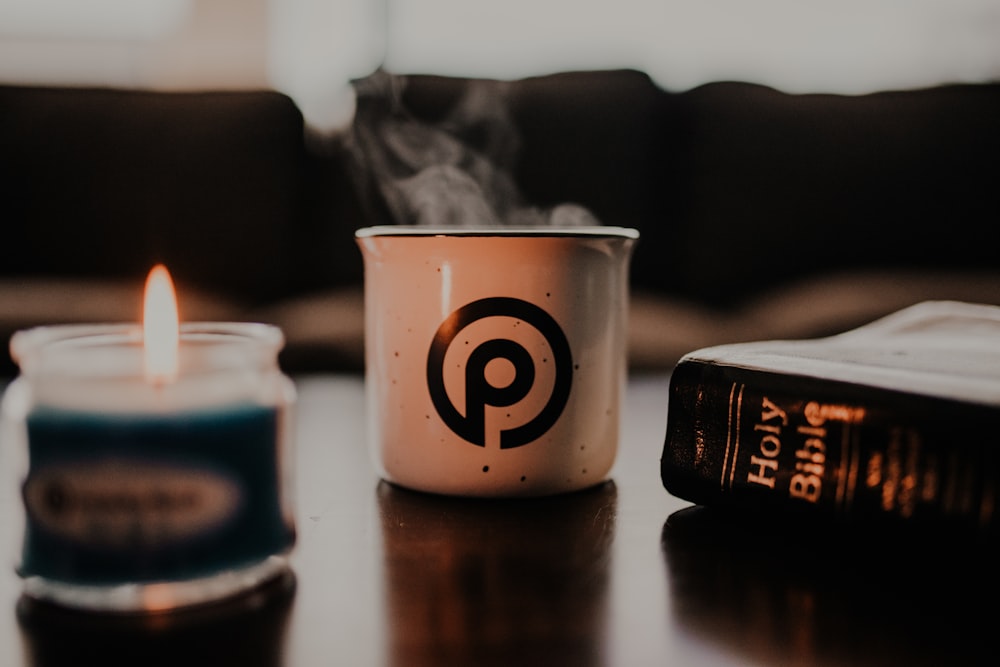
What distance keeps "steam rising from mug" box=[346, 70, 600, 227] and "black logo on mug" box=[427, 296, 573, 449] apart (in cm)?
143

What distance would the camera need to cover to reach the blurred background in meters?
2.55

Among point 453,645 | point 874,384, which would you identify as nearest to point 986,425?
point 874,384

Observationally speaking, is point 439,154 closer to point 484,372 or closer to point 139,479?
point 484,372

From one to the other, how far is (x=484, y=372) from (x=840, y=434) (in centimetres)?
17

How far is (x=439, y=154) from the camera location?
2074mm

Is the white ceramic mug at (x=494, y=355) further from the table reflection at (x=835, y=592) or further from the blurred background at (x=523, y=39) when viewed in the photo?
the blurred background at (x=523, y=39)

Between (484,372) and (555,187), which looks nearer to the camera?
(484,372)

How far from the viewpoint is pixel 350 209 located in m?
1.93

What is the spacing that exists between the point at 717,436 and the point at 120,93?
6.45 feet

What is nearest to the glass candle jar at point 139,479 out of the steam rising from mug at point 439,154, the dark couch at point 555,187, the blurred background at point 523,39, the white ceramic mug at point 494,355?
the white ceramic mug at point 494,355

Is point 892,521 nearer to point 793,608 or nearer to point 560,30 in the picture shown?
point 793,608

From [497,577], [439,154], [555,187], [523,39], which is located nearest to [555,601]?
[497,577]

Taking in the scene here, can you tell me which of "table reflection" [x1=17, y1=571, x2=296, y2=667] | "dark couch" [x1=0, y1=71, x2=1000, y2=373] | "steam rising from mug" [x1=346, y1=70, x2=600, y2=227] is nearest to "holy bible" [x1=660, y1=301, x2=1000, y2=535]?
"table reflection" [x1=17, y1=571, x2=296, y2=667]

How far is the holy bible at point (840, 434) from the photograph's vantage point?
1.01ft
